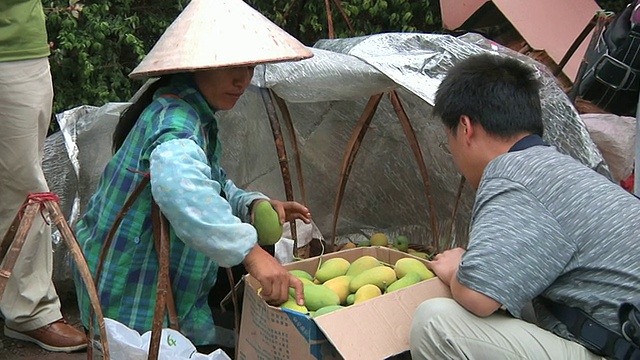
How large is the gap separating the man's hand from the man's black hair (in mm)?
327

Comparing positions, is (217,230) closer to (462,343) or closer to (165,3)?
(462,343)

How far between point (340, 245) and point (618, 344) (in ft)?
4.71

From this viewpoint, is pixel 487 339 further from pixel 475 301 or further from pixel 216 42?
pixel 216 42

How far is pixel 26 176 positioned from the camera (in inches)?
98.7

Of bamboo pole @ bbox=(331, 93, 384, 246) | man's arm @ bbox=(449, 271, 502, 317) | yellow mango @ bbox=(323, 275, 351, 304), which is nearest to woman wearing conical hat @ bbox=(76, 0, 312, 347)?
yellow mango @ bbox=(323, 275, 351, 304)

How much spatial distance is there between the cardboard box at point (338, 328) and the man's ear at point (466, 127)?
0.37 meters

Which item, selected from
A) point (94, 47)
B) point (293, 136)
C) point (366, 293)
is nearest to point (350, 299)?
point (366, 293)

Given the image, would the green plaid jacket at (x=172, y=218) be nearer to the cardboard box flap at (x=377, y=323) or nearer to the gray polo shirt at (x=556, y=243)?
the cardboard box flap at (x=377, y=323)

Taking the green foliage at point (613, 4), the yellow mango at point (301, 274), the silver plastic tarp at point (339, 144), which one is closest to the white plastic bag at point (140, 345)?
the yellow mango at point (301, 274)

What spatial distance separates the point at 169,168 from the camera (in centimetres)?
169

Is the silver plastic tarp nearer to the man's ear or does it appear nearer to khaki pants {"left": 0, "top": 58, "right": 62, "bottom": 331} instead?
khaki pants {"left": 0, "top": 58, "right": 62, "bottom": 331}

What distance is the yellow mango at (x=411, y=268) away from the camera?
6.70 ft

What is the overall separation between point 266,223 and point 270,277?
0.37 m

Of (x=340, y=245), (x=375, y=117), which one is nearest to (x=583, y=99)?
(x=375, y=117)
